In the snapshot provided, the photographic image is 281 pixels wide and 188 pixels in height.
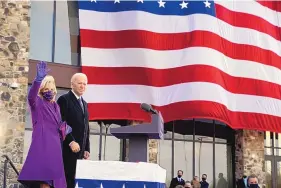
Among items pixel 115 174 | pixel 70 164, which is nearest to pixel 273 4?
pixel 70 164

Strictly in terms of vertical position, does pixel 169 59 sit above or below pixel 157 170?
above

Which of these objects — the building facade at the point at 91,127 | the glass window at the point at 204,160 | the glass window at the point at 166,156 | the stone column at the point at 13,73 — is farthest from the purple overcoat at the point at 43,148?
the glass window at the point at 204,160

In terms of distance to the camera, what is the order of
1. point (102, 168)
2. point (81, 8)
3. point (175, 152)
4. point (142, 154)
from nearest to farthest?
point (102, 168), point (142, 154), point (81, 8), point (175, 152)

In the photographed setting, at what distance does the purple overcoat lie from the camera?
4059mm

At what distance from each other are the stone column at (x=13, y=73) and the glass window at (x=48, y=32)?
1006 millimetres

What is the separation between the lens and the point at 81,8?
1459 centimetres

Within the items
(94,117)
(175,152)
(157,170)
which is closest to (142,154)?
(157,170)


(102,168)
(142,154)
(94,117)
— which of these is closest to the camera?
(102,168)

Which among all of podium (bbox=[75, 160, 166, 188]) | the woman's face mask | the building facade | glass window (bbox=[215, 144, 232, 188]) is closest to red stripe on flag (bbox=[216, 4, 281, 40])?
the building facade

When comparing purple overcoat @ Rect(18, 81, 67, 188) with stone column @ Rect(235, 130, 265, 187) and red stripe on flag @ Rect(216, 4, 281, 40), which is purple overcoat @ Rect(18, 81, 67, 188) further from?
stone column @ Rect(235, 130, 265, 187)

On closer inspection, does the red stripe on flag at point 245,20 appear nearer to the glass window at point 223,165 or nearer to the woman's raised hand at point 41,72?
the glass window at point 223,165

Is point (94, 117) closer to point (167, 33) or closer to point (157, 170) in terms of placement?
point (167, 33)

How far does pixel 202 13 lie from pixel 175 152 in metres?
5.40

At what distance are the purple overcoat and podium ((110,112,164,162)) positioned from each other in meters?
0.60
